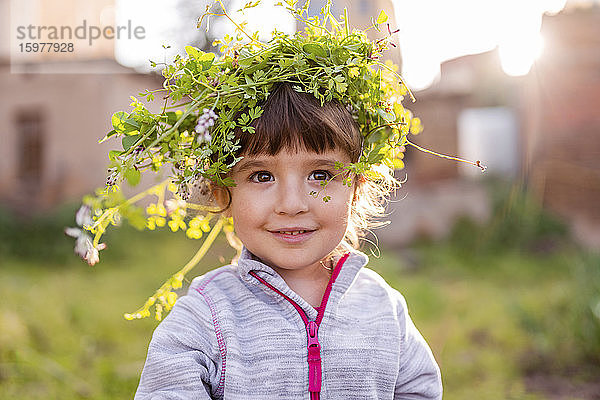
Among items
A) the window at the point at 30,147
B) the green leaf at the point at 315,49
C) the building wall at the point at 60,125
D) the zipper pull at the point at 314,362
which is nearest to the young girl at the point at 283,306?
the zipper pull at the point at 314,362

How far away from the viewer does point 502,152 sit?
14.0 meters

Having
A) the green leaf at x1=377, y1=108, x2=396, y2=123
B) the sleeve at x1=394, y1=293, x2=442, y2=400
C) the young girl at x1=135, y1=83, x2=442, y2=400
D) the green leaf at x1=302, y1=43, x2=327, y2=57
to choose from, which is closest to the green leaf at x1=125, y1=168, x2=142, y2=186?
the young girl at x1=135, y1=83, x2=442, y2=400

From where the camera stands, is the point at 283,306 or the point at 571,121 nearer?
the point at 283,306

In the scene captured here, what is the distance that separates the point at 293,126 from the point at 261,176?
169 mm

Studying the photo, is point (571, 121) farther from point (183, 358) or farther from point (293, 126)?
point (183, 358)

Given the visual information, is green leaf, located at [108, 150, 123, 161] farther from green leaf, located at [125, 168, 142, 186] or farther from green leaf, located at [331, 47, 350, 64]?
green leaf, located at [331, 47, 350, 64]

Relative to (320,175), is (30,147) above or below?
below

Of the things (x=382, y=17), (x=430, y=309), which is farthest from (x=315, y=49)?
(x=430, y=309)

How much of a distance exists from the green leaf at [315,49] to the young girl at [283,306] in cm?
12

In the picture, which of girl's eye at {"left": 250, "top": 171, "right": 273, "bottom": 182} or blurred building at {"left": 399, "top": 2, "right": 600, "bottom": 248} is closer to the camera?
girl's eye at {"left": 250, "top": 171, "right": 273, "bottom": 182}

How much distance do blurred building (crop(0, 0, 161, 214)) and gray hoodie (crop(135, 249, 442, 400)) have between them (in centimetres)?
959

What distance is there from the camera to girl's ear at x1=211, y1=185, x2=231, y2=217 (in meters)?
2.00

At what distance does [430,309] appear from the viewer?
6.44 metres

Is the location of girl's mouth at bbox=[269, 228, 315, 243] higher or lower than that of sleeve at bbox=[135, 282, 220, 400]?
higher
